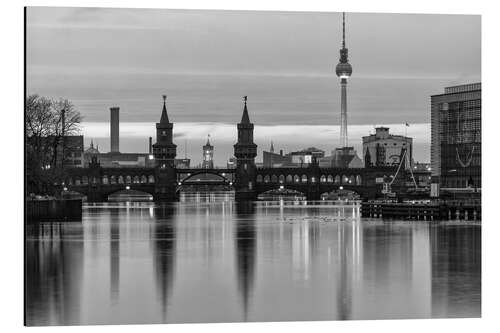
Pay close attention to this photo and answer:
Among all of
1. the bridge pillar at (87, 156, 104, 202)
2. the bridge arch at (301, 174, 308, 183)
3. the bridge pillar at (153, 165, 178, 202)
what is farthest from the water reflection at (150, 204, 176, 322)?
the bridge pillar at (153, 165, 178, 202)

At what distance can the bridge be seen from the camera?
415ft

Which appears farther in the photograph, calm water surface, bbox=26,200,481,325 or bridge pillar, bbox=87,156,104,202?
bridge pillar, bbox=87,156,104,202

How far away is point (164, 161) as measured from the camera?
146m

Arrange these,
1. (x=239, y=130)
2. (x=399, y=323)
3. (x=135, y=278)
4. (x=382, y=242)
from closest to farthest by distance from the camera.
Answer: (x=399, y=323) → (x=135, y=278) → (x=382, y=242) → (x=239, y=130)

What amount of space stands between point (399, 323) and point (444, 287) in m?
4.91

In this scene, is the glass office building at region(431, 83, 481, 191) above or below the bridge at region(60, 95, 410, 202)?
above

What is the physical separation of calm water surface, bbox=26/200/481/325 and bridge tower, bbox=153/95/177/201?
318ft

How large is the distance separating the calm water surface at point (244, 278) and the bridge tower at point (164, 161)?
9680cm

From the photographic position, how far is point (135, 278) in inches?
992

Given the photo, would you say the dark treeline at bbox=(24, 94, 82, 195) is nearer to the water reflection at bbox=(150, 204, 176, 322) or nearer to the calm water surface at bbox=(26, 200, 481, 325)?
the calm water surface at bbox=(26, 200, 481, 325)

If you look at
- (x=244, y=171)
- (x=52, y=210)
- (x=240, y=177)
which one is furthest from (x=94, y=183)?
(x=52, y=210)

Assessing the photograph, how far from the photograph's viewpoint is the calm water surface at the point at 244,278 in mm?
19266

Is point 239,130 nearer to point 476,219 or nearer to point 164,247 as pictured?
point 476,219
